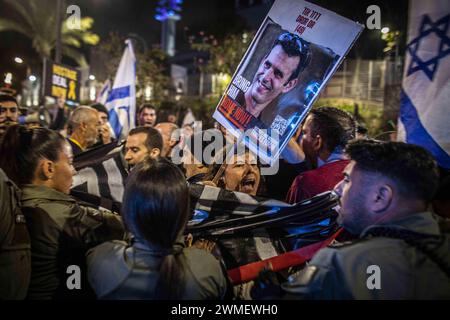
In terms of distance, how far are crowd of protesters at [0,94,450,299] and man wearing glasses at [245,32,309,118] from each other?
101 cm

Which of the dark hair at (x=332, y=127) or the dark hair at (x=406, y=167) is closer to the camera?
the dark hair at (x=406, y=167)

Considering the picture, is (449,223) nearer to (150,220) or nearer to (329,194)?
(329,194)

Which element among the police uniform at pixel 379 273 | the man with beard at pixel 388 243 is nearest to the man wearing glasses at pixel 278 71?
the man with beard at pixel 388 243

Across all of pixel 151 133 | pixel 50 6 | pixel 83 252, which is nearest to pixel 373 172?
pixel 83 252

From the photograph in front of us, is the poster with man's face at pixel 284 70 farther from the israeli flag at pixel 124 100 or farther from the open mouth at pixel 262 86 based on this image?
the israeli flag at pixel 124 100

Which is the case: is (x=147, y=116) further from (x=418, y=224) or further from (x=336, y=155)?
(x=418, y=224)

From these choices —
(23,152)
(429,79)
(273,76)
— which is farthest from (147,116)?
(429,79)

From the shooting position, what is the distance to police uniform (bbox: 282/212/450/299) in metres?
1.92

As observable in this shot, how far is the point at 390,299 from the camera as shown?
6.31 feet

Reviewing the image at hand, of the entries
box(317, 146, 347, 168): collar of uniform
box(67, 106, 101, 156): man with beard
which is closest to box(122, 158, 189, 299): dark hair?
box(317, 146, 347, 168): collar of uniform

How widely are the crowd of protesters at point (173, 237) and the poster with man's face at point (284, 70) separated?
31.6 inches

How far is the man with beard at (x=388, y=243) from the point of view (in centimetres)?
192

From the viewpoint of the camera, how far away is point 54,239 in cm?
260

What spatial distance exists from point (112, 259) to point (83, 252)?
18.9 inches
